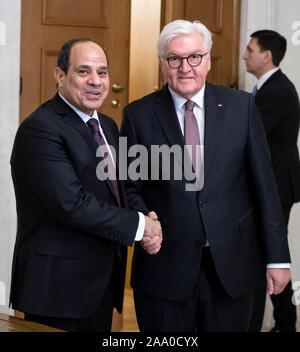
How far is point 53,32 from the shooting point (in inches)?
169

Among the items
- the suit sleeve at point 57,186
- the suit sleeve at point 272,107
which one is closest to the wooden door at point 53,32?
the suit sleeve at point 272,107

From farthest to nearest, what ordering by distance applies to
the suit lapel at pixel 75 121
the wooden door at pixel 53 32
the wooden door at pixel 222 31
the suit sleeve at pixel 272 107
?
the wooden door at pixel 222 31, the wooden door at pixel 53 32, the suit sleeve at pixel 272 107, the suit lapel at pixel 75 121

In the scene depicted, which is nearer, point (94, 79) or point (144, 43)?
point (94, 79)

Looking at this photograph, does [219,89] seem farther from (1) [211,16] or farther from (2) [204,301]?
(1) [211,16]

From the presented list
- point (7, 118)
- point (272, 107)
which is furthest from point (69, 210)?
point (272, 107)

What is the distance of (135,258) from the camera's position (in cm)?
266

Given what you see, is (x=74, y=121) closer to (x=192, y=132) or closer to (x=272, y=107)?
(x=192, y=132)

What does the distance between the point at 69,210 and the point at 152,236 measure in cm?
31

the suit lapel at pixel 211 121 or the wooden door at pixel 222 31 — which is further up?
the wooden door at pixel 222 31

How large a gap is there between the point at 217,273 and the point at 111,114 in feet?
7.50

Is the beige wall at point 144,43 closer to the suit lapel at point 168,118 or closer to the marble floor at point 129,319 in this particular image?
the marble floor at point 129,319

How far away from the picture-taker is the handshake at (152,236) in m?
2.35

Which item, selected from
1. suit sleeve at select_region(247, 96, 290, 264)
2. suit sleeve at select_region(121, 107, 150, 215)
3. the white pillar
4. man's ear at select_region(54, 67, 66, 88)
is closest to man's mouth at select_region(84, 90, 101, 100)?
man's ear at select_region(54, 67, 66, 88)

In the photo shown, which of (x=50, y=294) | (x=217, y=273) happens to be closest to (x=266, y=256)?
(x=217, y=273)
